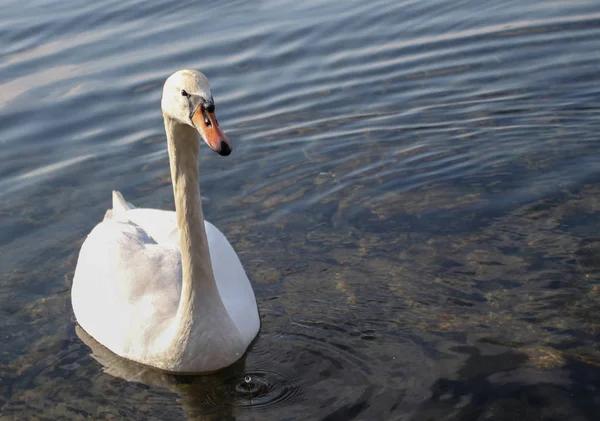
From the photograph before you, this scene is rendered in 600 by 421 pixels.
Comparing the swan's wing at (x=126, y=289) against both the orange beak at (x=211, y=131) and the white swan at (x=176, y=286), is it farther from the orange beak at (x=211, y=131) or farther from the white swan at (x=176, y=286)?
the orange beak at (x=211, y=131)

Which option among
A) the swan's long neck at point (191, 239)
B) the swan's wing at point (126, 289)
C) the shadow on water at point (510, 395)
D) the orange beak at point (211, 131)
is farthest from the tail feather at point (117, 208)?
the shadow on water at point (510, 395)

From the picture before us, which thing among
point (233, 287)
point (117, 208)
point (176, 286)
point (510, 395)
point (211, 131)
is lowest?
point (510, 395)

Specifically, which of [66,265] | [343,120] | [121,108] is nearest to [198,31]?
[121,108]

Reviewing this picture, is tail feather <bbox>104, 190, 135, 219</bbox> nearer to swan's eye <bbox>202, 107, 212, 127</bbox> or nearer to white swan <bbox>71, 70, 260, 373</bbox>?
white swan <bbox>71, 70, 260, 373</bbox>

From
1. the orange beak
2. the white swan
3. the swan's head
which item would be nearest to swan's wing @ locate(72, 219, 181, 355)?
the white swan

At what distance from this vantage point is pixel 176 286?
6812 mm

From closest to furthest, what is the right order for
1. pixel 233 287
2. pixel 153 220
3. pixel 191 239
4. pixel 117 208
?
pixel 191 239 < pixel 233 287 < pixel 153 220 < pixel 117 208

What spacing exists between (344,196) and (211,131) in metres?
3.69

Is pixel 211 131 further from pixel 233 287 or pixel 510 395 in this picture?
pixel 510 395

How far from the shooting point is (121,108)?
12.2 metres

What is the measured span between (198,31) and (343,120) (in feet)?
16.0

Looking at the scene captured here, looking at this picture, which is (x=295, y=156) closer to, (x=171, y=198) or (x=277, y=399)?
(x=171, y=198)

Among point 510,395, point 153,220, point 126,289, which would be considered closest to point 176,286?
point 126,289

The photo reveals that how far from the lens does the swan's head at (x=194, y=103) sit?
545cm
